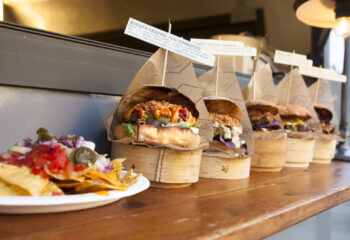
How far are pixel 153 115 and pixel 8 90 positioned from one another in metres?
0.68

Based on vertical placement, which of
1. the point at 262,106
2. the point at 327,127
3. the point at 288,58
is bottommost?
the point at 327,127

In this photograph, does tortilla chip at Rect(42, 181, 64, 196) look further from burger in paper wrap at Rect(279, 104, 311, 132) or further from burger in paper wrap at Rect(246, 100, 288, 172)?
burger in paper wrap at Rect(279, 104, 311, 132)

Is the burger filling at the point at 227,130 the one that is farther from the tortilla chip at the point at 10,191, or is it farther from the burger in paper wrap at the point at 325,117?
the burger in paper wrap at the point at 325,117

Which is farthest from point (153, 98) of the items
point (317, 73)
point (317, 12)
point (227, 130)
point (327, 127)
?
point (317, 12)

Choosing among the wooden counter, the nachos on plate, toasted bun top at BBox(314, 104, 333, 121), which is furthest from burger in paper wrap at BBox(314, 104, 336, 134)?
the nachos on plate

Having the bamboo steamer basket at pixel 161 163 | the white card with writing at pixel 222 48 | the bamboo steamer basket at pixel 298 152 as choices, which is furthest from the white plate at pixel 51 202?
the bamboo steamer basket at pixel 298 152

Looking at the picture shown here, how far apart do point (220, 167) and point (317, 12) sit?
232 cm

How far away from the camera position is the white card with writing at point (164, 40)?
1.58 m

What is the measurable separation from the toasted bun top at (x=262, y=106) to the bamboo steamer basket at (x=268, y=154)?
0.25 m

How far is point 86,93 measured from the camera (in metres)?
1.97

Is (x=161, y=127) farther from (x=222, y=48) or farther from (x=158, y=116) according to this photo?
(x=222, y=48)

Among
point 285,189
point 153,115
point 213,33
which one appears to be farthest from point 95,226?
point 213,33

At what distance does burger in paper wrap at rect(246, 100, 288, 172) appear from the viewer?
2227 mm

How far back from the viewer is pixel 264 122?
7.51 ft
